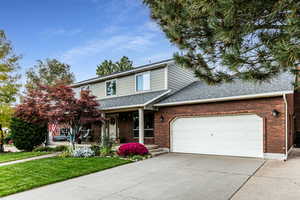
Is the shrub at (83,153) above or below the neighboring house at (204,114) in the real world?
below

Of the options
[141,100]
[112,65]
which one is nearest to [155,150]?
[141,100]

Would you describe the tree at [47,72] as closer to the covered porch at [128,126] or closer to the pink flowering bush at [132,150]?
the covered porch at [128,126]

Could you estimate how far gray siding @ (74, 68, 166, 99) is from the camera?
14.4 metres

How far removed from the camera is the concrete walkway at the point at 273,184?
16.4 feet

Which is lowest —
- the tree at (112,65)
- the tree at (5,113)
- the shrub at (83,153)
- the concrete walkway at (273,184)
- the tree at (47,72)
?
the shrub at (83,153)

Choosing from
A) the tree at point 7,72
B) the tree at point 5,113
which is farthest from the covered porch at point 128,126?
the tree at point 7,72

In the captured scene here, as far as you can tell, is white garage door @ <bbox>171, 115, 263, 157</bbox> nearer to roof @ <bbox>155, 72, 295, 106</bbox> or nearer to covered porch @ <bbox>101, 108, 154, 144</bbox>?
roof @ <bbox>155, 72, 295, 106</bbox>

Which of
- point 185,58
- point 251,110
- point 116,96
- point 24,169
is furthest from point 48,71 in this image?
point 185,58

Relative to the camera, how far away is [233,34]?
115 inches

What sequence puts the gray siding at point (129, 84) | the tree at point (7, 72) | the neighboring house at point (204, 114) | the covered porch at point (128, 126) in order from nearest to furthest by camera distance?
the neighboring house at point (204, 114), the gray siding at point (129, 84), the covered porch at point (128, 126), the tree at point (7, 72)

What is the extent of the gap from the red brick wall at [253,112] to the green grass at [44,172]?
13.7 ft

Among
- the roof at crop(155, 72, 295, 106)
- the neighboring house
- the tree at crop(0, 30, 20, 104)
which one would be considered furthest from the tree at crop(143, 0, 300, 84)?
the tree at crop(0, 30, 20, 104)

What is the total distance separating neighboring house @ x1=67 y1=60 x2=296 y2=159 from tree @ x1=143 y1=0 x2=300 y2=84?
351 centimetres

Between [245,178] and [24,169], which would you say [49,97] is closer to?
[24,169]
